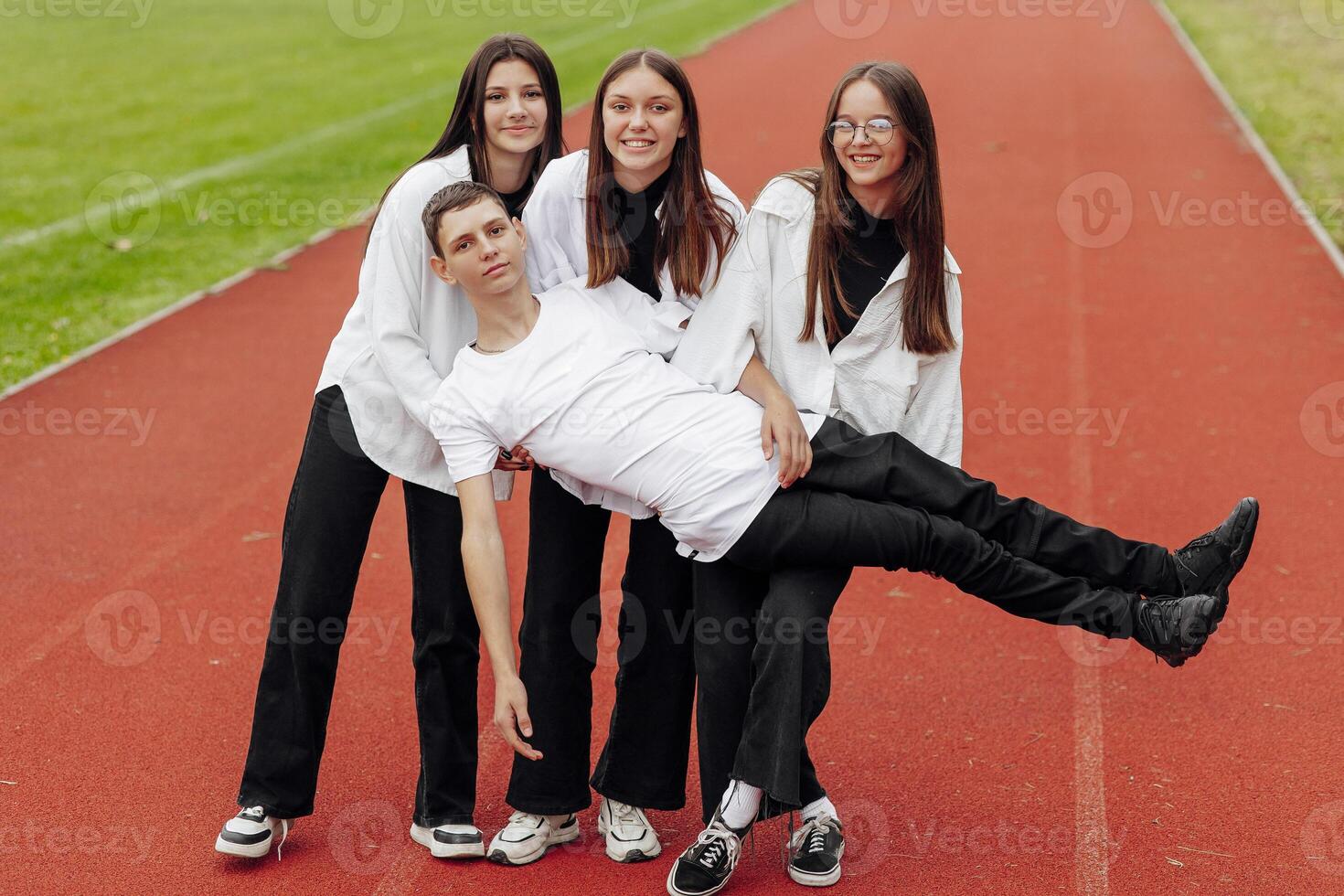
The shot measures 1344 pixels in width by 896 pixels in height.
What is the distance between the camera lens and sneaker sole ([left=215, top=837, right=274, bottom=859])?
13.4 ft

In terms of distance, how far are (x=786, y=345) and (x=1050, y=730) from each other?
1.91 metres

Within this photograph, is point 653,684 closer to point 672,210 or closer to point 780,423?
point 780,423

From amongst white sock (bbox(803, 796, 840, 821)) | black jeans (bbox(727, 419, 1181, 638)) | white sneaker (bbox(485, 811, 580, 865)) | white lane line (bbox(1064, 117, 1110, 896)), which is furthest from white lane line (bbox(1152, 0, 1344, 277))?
white sneaker (bbox(485, 811, 580, 865))

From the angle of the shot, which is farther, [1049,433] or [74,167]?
[74,167]

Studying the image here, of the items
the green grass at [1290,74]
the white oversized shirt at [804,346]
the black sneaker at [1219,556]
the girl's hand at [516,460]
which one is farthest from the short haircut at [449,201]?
the green grass at [1290,74]

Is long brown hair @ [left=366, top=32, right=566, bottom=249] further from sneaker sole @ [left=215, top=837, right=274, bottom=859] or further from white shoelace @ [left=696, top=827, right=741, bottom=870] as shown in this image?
white shoelace @ [left=696, top=827, right=741, bottom=870]

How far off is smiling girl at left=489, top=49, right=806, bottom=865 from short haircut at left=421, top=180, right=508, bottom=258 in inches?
7.0

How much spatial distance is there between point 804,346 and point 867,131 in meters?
0.62

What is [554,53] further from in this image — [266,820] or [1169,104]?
[266,820]

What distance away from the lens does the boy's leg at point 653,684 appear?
4148 millimetres

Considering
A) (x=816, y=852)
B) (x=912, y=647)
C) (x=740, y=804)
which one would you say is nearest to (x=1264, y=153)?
(x=912, y=647)

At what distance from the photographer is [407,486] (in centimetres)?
418

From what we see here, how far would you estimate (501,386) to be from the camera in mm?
3814

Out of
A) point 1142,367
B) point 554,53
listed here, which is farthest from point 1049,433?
point 554,53
